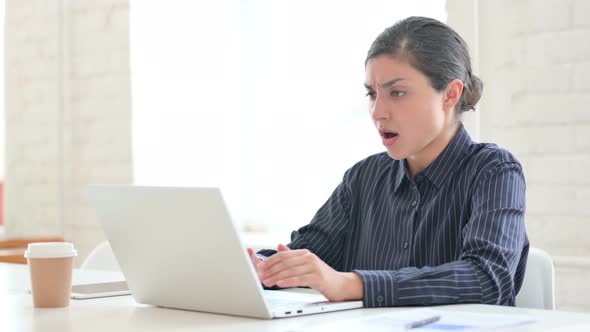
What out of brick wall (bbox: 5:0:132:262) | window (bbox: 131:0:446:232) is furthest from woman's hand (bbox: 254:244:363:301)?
brick wall (bbox: 5:0:132:262)

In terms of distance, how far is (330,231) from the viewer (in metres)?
1.83

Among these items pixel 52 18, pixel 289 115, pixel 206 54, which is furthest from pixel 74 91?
pixel 289 115

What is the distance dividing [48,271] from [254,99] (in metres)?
2.02

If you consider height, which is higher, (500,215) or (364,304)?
(500,215)

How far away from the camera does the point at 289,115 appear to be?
126 inches

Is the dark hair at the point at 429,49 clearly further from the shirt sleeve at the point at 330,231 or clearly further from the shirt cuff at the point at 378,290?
the shirt cuff at the point at 378,290

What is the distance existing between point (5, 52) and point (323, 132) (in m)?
1.39

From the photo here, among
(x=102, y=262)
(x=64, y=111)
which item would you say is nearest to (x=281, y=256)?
(x=102, y=262)

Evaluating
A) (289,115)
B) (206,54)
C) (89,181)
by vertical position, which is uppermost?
(206,54)

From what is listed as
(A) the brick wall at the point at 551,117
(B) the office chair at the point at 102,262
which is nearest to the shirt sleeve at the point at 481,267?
(A) the brick wall at the point at 551,117

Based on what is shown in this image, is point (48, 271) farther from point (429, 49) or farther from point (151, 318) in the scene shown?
point (429, 49)

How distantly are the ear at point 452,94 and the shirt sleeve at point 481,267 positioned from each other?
0.20 meters

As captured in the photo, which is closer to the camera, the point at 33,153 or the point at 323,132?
the point at 323,132

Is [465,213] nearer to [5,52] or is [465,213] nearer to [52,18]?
[52,18]
